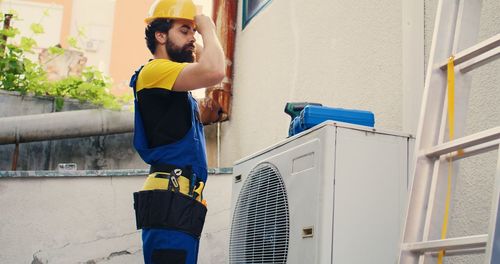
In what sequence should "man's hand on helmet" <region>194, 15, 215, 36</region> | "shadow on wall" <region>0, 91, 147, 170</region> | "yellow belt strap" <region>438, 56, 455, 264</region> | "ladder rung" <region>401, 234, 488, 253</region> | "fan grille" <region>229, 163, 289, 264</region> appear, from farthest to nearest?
"shadow on wall" <region>0, 91, 147, 170</region> → "man's hand on helmet" <region>194, 15, 215, 36</region> → "fan grille" <region>229, 163, 289, 264</region> → "yellow belt strap" <region>438, 56, 455, 264</region> → "ladder rung" <region>401, 234, 488, 253</region>

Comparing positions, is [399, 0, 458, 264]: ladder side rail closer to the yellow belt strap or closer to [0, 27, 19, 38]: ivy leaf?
the yellow belt strap

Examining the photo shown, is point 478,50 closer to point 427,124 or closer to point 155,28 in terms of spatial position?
point 427,124

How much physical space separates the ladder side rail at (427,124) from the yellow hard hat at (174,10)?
122cm

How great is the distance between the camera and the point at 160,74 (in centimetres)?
264

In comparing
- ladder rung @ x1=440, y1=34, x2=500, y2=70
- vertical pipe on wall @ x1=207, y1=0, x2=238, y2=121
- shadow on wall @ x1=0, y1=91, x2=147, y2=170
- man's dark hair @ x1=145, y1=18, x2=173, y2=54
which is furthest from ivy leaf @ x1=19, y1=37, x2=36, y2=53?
ladder rung @ x1=440, y1=34, x2=500, y2=70

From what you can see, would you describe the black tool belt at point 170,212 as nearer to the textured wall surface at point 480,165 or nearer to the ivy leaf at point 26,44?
the textured wall surface at point 480,165

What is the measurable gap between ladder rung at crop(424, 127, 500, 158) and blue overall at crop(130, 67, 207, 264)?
1.06 metres

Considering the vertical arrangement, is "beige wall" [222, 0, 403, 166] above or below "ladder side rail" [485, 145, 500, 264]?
above

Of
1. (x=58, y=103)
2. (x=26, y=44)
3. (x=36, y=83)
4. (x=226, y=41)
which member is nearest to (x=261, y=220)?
(x=226, y=41)

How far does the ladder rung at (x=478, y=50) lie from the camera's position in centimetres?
177

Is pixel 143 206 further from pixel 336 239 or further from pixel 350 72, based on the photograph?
pixel 350 72

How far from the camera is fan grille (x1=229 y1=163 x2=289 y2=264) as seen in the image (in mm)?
2297

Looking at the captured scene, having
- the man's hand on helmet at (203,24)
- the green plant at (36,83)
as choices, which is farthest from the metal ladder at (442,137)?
the green plant at (36,83)

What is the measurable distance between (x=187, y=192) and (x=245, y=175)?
29 cm
